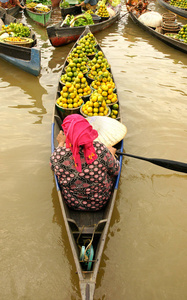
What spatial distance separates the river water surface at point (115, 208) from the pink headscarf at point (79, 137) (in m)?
1.46

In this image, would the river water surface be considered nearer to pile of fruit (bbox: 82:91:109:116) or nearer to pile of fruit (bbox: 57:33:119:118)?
pile of fruit (bbox: 57:33:119:118)

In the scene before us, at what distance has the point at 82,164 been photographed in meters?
2.36

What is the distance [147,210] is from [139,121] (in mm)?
2499

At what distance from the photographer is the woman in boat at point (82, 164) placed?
2205 millimetres

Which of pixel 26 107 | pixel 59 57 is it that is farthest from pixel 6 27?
pixel 26 107

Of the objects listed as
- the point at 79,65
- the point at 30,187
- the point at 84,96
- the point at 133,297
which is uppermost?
the point at 79,65

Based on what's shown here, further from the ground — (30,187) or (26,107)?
(26,107)

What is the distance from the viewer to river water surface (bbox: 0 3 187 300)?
2730 mm

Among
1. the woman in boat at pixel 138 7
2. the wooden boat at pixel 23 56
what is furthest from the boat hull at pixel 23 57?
the woman in boat at pixel 138 7

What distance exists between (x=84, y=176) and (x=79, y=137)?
1.65ft

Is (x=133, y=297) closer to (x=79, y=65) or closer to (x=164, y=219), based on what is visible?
(x=164, y=219)

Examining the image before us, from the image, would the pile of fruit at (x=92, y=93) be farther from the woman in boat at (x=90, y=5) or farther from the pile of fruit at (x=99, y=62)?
the woman in boat at (x=90, y=5)

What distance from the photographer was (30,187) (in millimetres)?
3812

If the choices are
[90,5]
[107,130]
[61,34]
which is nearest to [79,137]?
[107,130]
